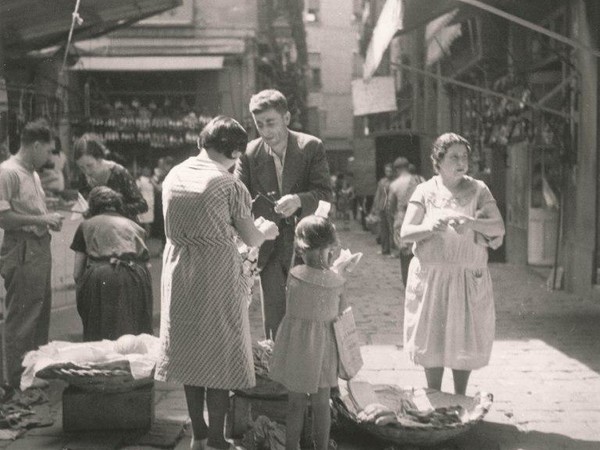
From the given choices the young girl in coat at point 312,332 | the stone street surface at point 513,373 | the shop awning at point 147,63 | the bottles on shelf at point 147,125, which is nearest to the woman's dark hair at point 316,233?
the young girl in coat at point 312,332

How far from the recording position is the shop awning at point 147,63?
767 inches

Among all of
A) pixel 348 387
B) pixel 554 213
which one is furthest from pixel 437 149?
→ pixel 554 213

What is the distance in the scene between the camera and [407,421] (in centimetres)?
519

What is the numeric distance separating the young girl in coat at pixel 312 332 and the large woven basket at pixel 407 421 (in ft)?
1.42

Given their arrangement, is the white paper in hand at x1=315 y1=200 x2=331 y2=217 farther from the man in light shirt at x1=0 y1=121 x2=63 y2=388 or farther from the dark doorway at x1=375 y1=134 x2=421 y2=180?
the dark doorway at x1=375 y1=134 x2=421 y2=180

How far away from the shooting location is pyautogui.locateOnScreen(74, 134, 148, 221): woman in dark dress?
23.8ft

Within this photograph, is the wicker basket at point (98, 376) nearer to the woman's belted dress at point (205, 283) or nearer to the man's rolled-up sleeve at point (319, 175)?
the woman's belted dress at point (205, 283)

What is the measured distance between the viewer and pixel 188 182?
15.8 ft

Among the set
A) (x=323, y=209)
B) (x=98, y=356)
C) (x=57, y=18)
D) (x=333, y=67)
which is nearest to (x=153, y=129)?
(x=57, y=18)

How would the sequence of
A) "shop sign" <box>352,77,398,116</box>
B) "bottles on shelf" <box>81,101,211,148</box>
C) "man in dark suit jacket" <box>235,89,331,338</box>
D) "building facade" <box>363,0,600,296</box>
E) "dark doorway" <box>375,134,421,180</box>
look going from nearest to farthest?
"man in dark suit jacket" <box>235,89,331,338</box>
"building facade" <box>363,0,600,296</box>
"bottles on shelf" <box>81,101,211,148</box>
"shop sign" <box>352,77,398,116</box>
"dark doorway" <box>375,134,421,180</box>

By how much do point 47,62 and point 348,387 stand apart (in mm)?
10873

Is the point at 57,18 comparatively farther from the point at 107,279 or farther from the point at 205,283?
the point at 205,283

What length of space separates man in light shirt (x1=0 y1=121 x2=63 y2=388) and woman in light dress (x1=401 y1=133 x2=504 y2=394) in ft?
8.85

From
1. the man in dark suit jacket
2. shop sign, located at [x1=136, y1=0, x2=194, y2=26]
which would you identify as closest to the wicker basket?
the man in dark suit jacket
